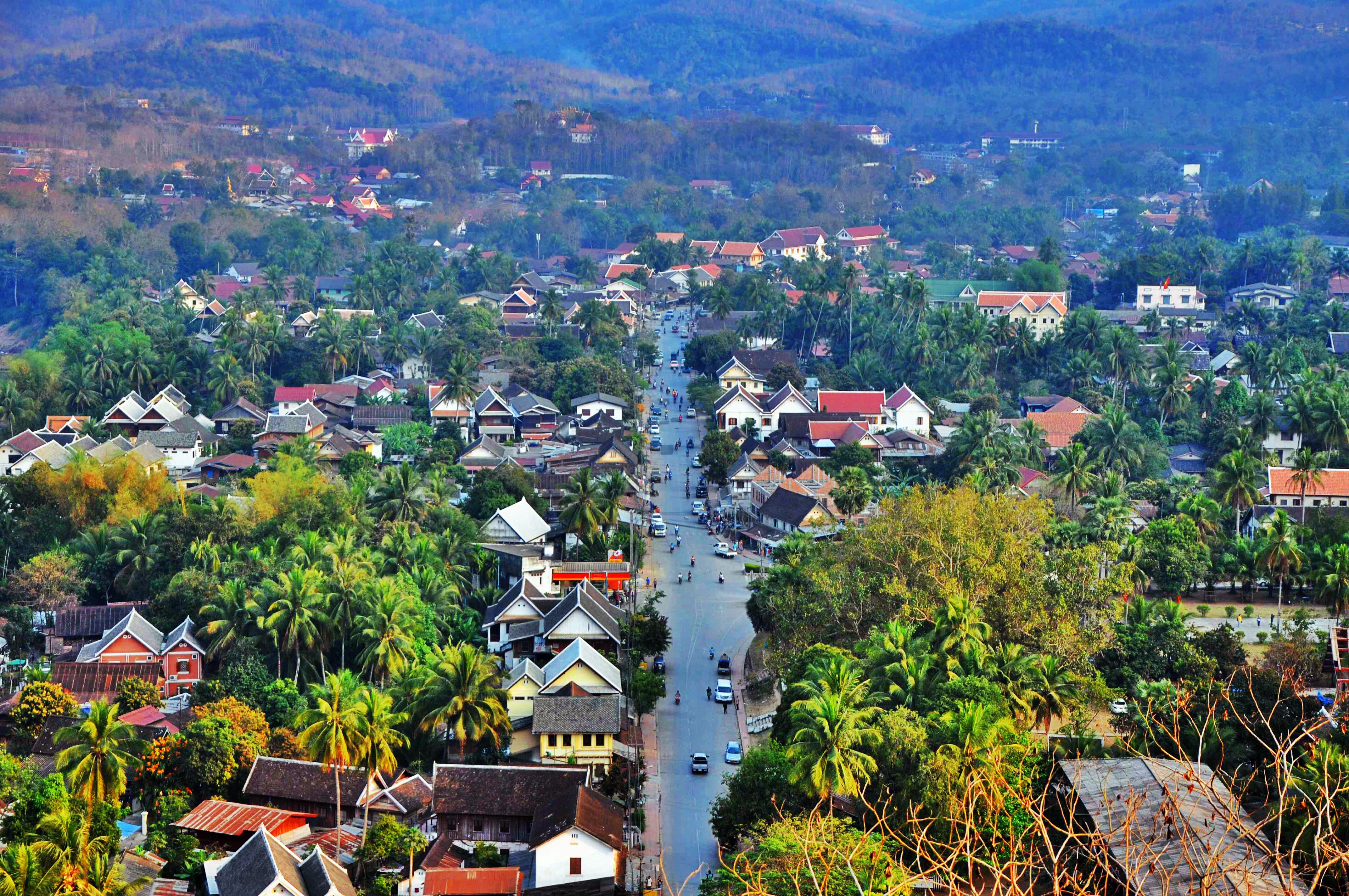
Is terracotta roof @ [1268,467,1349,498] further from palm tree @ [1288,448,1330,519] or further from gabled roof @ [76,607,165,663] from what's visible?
gabled roof @ [76,607,165,663]

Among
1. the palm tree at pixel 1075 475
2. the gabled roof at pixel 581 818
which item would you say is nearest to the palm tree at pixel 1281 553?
the palm tree at pixel 1075 475

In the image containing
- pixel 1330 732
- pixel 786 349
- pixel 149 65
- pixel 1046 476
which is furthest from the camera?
pixel 149 65

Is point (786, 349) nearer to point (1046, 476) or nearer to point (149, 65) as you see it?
point (1046, 476)

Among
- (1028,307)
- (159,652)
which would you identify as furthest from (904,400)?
(159,652)

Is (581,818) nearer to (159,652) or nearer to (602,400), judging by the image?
(159,652)

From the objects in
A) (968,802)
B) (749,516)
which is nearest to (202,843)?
(968,802)

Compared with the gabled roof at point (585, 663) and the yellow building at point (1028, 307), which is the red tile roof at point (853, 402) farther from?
the gabled roof at point (585, 663)

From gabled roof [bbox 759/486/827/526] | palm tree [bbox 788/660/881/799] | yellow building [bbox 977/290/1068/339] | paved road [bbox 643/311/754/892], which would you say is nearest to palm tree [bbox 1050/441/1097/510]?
gabled roof [bbox 759/486/827/526]
